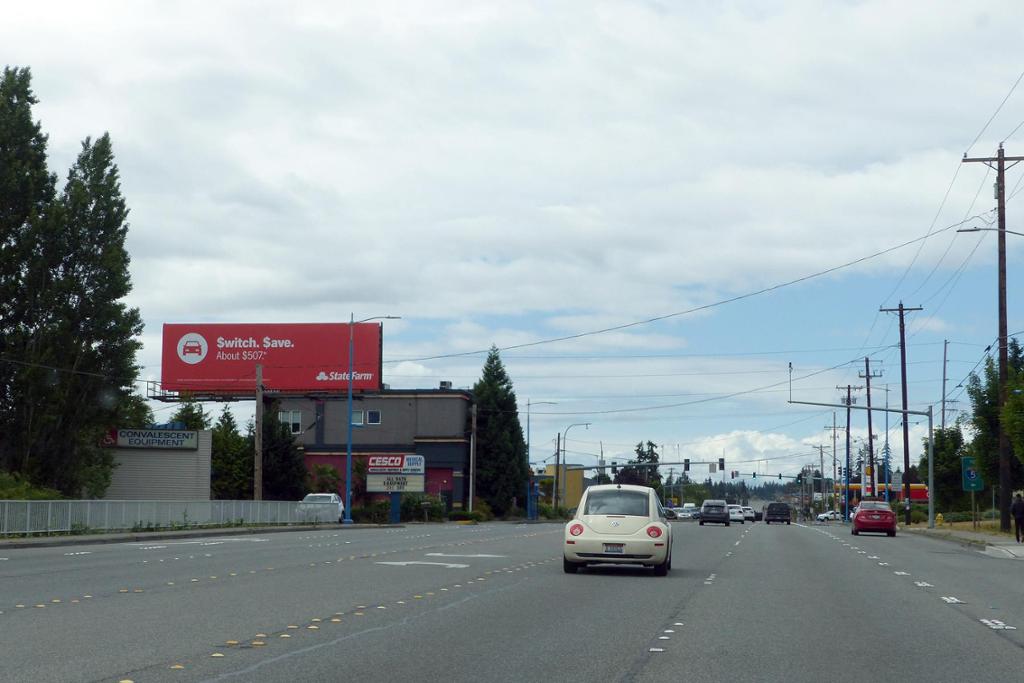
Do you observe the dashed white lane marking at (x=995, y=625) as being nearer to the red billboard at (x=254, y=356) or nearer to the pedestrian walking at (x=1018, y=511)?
the pedestrian walking at (x=1018, y=511)

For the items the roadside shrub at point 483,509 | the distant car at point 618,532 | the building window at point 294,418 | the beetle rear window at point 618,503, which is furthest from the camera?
the building window at point 294,418

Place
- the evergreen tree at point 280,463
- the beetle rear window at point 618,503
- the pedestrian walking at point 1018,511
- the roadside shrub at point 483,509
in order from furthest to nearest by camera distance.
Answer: the roadside shrub at point 483,509 → the evergreen tree at point 280,463 → the pedestrian walking at point 1018,511 → the beetle rear window at point 618,503

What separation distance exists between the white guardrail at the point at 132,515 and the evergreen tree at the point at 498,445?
123ft

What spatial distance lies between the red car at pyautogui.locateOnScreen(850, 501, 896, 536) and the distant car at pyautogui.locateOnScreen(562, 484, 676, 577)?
31.0m

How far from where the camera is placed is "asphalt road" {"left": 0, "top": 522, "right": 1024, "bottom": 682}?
10.2 m

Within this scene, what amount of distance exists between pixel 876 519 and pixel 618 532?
32202 millimetres

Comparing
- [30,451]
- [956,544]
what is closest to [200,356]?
[30,451]

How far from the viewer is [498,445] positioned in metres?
94.6

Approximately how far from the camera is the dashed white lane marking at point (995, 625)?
13828mm

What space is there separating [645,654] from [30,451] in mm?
42751

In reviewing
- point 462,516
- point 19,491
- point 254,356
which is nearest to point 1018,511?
point 19,491

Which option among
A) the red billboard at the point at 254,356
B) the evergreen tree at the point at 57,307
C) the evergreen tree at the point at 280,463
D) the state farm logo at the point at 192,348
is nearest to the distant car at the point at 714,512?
the evergreen tree at the point at 280,463

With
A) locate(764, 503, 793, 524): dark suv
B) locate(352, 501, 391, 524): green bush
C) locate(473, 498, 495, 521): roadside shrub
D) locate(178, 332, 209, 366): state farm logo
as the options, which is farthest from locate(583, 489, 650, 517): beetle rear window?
locate(178, 332, 209, 366): state farm logo

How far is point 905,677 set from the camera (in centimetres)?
1010
